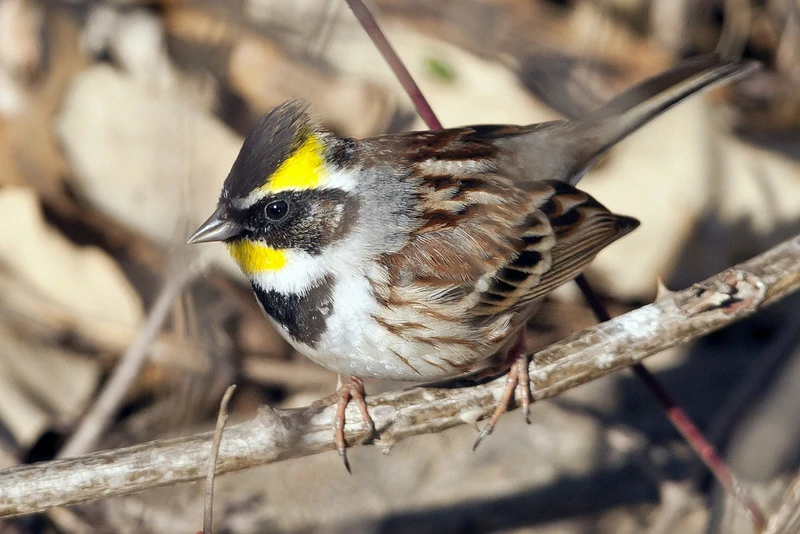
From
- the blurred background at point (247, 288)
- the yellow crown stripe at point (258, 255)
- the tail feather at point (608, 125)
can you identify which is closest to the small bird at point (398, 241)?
the yellow crown stripe at point (258, 255)

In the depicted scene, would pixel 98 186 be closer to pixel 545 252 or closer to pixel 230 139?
pixel 230 139

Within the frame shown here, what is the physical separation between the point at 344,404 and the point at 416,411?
0.29m

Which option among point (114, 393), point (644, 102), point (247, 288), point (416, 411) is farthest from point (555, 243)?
point (114, 393)

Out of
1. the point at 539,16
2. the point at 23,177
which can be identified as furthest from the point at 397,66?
the point at 539,16

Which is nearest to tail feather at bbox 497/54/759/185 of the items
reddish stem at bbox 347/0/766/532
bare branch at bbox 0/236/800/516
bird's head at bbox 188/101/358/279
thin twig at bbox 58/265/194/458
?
reddish stem at bbox 347/0/766/532

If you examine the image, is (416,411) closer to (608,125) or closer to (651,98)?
(608,125)

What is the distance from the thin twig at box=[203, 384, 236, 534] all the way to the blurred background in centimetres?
135

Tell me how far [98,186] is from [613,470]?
3247 millimetres

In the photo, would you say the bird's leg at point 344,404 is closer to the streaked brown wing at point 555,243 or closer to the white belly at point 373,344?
the white belly at point 373,344

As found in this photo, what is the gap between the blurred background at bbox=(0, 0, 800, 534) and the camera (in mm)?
5105

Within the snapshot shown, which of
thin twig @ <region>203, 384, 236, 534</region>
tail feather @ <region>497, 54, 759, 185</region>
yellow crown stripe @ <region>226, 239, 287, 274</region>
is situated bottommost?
thin twig @ <region>203, 384, 236, 534</region>

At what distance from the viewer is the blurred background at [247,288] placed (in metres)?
5.11

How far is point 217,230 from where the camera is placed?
3516mm

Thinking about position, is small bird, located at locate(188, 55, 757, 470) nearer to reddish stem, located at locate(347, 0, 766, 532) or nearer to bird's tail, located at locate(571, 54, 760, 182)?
reddish stem, located at locate(347, 0, 766, 532)
